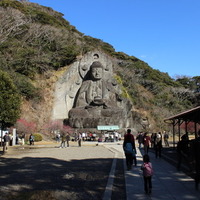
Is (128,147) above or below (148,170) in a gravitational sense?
above

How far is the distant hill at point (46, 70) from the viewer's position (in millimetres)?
29312

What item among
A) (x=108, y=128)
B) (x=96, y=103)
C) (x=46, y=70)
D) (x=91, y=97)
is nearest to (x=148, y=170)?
(x=108, y=128)

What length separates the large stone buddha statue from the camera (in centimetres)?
2550

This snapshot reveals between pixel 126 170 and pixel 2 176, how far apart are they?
3.82 m

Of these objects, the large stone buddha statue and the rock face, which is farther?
the rock face

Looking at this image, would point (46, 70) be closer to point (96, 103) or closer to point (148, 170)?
point (96, 103)

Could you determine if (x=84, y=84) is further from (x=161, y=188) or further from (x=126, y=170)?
(x=161, y=188)

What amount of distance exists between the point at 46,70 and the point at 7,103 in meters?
20.2

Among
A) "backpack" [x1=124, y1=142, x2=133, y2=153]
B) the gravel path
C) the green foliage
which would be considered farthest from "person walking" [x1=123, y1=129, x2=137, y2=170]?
the green foliage

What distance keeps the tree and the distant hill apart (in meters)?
12.1

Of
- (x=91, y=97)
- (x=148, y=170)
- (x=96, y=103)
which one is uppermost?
(x=91, y=97)

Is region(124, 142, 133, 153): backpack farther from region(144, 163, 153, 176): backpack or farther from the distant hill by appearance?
the distant hill

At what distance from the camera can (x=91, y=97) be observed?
29531 mm

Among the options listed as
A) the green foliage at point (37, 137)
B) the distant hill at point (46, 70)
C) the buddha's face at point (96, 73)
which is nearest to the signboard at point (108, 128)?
the green foliage at point (37, 137)
